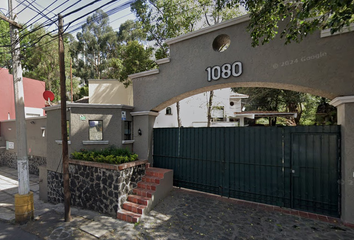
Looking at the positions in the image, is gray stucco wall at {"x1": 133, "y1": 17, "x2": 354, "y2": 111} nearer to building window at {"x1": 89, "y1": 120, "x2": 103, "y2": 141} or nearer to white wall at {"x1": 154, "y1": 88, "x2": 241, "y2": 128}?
building window at {"x1": 89, "y1": 120, "x2": 103, "y2": 141}

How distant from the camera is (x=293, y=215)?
522 cm

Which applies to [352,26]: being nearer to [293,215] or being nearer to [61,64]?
[293,215]

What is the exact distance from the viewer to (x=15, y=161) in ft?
48.6

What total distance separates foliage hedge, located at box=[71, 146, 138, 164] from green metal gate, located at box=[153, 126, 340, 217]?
4.97ft

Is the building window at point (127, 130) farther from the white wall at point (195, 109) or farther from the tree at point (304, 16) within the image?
the white wall at point (195, 109)

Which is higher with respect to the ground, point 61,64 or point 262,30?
point 262,30

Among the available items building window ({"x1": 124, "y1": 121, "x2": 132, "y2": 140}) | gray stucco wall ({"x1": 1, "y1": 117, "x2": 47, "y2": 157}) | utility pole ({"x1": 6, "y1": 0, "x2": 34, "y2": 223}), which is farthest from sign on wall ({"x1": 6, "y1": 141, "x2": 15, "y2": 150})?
building window ({"x1": 124, "y1": 121, "x2": 132, "y2": 140})

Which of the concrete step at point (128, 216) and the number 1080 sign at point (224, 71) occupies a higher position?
the number 1080 sign at point (224, 71)

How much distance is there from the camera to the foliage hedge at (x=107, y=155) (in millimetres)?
6409

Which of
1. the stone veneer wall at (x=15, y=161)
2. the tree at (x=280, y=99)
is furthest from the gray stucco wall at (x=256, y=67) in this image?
the tree at (x=280, y=99)

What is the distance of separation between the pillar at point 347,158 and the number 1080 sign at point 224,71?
8.79ft

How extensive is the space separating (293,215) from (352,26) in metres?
5.14

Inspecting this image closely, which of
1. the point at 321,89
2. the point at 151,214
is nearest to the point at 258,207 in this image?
the point at 151,214

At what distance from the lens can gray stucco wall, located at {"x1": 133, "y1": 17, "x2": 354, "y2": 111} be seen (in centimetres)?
472
